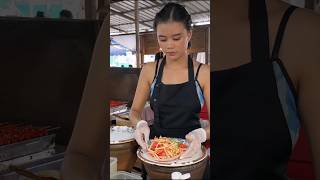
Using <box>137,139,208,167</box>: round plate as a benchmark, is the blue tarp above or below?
above

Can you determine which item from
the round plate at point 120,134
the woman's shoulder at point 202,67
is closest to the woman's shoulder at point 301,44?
the woman's shoulder at point 202,67

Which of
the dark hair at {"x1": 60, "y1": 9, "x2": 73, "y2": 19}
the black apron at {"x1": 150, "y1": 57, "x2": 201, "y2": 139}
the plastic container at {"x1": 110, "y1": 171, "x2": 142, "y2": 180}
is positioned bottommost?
the plastic container at {"x1": 110, "y1": 171, "x2": 142, "y2": 180}

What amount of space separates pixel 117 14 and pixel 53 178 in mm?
496

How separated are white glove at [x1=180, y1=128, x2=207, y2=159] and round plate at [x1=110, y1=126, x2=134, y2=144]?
0.14 meters

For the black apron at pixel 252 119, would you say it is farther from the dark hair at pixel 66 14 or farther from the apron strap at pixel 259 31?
the dark hair at pixel 66 14

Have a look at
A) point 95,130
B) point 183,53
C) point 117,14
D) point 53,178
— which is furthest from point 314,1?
point 53,178

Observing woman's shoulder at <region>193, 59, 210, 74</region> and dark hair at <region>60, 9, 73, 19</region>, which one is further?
dark hair at <region>60, 9, 73, 19</region>

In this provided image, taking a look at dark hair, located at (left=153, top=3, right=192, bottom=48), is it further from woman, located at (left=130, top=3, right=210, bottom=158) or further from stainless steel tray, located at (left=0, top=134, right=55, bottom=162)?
stainless steel tray, located at (left=0, top=134, right=55, bottom=162)

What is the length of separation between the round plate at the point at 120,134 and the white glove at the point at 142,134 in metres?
0.03

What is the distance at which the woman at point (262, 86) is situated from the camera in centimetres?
53

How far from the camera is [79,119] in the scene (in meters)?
0.80

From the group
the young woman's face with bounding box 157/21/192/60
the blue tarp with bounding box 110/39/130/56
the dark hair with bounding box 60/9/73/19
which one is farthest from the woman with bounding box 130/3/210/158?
the dark hair with bounding box 60/9/73/19

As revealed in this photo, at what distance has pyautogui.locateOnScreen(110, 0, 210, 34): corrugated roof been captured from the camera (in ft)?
1.84

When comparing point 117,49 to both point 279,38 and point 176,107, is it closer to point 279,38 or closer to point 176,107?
point 176,107
